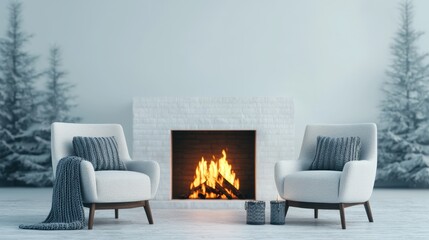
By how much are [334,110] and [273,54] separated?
43.1 inches

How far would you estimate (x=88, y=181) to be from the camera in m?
5.71

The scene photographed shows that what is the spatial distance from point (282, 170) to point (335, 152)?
0.50 meters

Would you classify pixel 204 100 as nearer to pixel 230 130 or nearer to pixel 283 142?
pixel 230 130

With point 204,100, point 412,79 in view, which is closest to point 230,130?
point 204,100

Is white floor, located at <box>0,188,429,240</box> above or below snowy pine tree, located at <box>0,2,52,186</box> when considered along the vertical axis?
below

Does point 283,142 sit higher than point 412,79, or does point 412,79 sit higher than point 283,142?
point 412,79

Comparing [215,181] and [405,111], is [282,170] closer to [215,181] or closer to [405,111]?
[215,181]

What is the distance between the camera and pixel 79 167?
5.80 metres

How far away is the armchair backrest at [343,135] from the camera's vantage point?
6413mm

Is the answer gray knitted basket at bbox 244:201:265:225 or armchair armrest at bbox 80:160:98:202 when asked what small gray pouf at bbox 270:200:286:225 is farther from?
armchair armrest at bbox 80:160:98:202

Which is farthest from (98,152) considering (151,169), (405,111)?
(405,111)

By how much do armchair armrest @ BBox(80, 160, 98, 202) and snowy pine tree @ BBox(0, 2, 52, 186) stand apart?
405 centimetres

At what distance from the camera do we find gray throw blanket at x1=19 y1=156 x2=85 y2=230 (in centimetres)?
577

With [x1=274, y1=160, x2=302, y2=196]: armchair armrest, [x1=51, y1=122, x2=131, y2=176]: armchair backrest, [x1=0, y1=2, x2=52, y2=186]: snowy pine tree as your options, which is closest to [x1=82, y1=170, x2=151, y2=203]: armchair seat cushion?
[x1=51, y1=122, x2=131, y2=176]: armchair backrest
